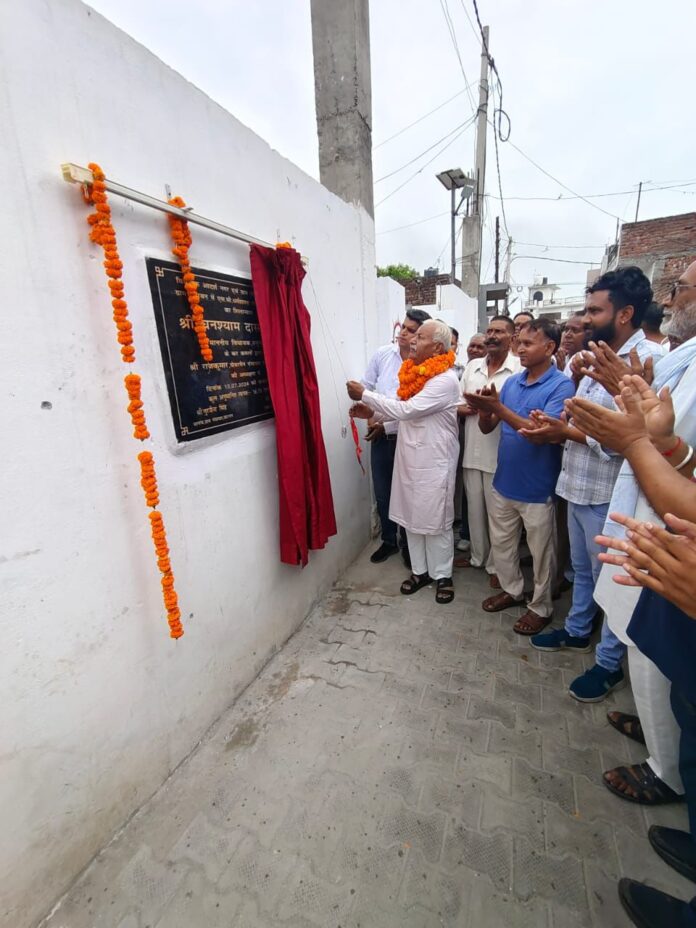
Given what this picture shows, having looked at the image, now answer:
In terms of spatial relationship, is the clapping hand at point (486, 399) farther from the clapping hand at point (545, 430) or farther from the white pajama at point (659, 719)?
the white pajama at point (659, 719)

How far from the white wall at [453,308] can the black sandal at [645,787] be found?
7.13 meters

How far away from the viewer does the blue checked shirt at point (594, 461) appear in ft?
6.76

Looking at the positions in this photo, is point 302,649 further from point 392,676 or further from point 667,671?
point 667,671

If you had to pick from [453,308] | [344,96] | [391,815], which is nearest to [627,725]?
[391,815]

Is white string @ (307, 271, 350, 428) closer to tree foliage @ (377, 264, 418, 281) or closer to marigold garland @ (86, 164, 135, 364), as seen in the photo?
marigold garland @ (86, 164, 135, 364)

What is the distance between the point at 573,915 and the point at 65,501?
2054 millimetres

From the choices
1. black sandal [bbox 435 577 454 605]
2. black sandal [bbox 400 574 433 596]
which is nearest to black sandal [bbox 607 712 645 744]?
black sandal [bbox 435 577 454 605]

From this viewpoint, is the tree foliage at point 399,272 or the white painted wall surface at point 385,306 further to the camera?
the tree foliage at point 399,272

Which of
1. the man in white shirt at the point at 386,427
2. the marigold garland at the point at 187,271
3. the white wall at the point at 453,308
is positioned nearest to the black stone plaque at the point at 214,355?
the marigold garland at the point at 187,271

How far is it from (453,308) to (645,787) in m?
8.18

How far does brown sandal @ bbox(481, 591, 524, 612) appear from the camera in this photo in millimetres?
2855

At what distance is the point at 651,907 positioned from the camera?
4.14ft

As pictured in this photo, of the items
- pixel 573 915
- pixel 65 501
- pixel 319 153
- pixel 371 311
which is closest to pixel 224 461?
pixel 65 501

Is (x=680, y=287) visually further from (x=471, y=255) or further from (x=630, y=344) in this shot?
(x=471, y=255)
